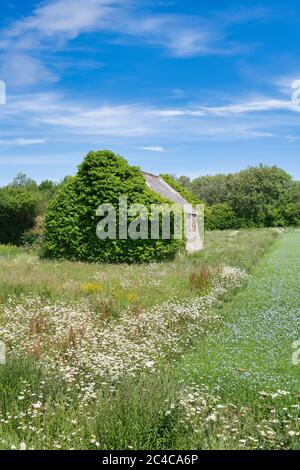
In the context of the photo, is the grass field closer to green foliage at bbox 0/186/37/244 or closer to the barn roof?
the barn roof

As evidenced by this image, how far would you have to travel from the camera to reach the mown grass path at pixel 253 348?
7.16 metres

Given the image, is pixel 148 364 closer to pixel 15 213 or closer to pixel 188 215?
pixel 188 215

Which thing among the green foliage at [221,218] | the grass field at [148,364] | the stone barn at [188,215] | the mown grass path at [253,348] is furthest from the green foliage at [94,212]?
the green foliage at [221,218]

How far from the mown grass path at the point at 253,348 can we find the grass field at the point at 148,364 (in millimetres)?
27

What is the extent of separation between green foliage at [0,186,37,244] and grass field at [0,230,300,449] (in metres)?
18.3

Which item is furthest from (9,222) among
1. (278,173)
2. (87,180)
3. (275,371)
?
(278,173)

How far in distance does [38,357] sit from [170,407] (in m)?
3.14

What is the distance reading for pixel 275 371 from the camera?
7703mm

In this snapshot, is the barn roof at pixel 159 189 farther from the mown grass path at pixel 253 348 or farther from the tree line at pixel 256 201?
the tree line at pixel 256 201

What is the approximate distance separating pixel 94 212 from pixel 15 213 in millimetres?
11835

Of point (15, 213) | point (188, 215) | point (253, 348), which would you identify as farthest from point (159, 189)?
point (253, 348)

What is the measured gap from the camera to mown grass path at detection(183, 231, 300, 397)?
716 cm

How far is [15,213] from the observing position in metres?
33.1
